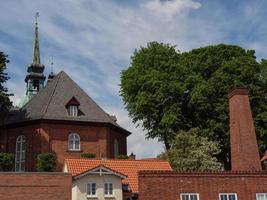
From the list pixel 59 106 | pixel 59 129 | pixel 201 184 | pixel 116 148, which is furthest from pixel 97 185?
pixel 116 148

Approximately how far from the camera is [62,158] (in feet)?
136

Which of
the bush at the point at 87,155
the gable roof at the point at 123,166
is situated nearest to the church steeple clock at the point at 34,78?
the bush at the point at 87,155

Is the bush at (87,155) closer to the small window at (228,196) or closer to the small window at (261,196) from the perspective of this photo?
the small window at (228,196)

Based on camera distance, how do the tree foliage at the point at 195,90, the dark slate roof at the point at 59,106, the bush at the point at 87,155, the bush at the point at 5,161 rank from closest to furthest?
the bush at the point at 5,161 < the bush at the point at 87,155 < the dark slate roof at the point at 59,106 < the tree foliage at the point at 195,90

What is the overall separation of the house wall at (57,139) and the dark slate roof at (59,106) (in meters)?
0.79

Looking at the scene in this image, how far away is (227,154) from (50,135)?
18628 millimetres

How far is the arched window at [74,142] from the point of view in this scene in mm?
42406

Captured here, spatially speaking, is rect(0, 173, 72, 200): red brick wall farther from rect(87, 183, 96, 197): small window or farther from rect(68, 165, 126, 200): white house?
rect(87, 183, 96, 197): small window

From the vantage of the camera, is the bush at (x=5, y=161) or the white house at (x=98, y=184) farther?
the bush at (x=5, y=161)

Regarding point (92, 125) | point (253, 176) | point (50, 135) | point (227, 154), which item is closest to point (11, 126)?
point (50, 135)

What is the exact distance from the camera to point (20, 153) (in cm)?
4294

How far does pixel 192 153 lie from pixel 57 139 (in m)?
12.9

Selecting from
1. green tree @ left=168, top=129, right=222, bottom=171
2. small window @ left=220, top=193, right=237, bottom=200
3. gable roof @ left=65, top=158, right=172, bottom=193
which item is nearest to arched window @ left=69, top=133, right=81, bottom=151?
green tree @ left=168, top=129, right=222, bottom=171

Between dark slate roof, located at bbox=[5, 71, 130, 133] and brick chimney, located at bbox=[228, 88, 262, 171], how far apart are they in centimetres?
1401
